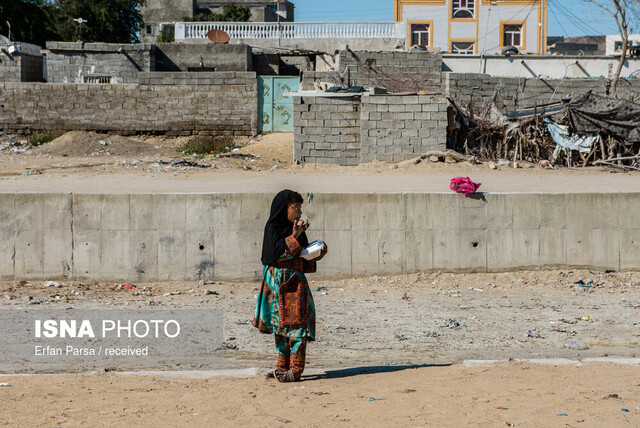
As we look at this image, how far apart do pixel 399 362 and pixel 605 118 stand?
41.8ft

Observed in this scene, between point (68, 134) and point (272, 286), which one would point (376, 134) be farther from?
point (272, 286)

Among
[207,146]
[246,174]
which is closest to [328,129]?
[246,174]

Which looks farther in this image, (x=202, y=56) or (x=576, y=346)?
(x=202, y=56)

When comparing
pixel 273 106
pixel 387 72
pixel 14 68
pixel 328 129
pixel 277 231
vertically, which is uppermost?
pixel 14 68

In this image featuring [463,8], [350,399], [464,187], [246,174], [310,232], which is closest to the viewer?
[350,399]

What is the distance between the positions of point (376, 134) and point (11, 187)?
770 cm

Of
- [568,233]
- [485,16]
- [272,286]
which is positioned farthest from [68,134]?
[485,16]

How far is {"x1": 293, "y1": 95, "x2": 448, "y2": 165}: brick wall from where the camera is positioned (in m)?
16.9

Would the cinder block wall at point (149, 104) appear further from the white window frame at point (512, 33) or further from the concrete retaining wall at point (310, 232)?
the white window frame at point (512, 33)

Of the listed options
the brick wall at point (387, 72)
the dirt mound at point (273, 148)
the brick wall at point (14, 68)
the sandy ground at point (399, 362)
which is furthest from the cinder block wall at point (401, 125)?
the brick wall at point (14, 68)

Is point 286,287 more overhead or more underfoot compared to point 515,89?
more underfoot

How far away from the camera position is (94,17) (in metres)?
42.4

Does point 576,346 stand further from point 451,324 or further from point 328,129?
point 328,129

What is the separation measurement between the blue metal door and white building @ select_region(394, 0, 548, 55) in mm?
26233
